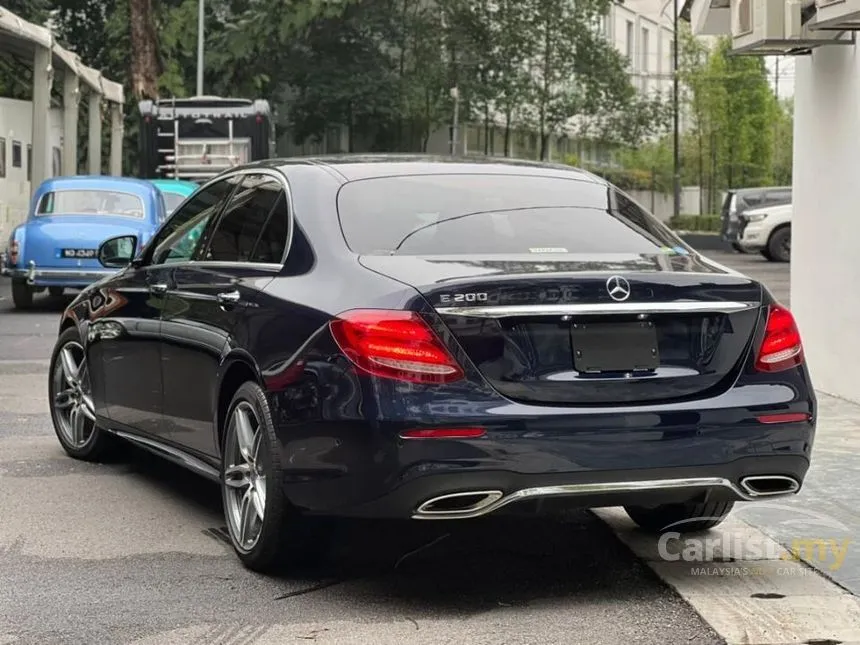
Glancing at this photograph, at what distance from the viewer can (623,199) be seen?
6.58 m

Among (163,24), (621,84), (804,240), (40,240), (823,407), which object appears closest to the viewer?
(823,407)

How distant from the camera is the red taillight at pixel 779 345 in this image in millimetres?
5566

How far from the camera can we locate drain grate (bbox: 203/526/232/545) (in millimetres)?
6514

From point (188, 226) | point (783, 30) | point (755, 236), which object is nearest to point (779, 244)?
point (755, 236)

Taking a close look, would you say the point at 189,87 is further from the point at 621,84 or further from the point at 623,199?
the point at 623,199

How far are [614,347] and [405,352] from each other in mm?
721

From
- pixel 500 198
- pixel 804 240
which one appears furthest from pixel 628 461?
pixel 804 240

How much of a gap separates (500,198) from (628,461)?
144cm

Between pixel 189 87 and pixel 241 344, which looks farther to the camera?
pixel 189 87

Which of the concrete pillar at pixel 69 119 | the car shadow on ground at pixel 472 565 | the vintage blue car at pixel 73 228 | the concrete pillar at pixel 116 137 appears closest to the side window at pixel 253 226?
the car shadow on ground at pixel 472 565

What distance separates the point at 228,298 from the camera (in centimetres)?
629

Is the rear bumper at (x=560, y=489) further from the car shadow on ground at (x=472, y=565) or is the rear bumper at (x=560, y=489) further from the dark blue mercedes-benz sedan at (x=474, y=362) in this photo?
the car shadow on ground at (x=472, y=565)

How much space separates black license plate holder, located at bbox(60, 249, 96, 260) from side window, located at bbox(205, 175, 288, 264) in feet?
41.6

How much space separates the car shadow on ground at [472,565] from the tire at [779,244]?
91.0 feet
